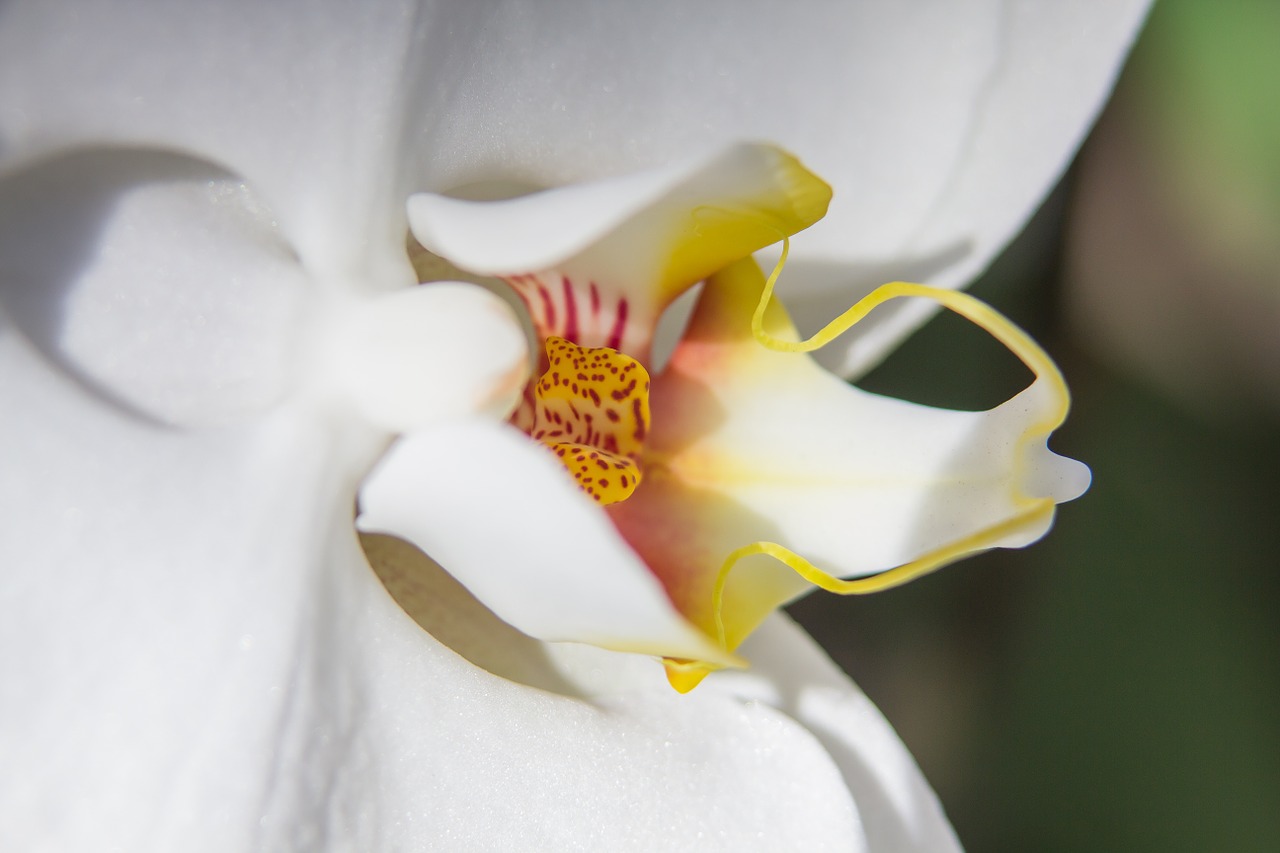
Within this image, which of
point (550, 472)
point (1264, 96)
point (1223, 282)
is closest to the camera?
point (550, 472)

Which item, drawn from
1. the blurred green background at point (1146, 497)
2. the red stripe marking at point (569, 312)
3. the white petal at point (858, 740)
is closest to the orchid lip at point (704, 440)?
the red stripe marking at point (569, 312)

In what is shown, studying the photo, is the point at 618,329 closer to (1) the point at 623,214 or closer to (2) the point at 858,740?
(1) the point at 623,214

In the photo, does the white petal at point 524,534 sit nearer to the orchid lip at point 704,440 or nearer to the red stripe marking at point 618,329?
the orchid lip at point 704,440

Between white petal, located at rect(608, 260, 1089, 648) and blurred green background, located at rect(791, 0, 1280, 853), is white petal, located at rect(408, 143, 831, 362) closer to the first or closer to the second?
white petal, located at rect(608, 260, 1089, 648)

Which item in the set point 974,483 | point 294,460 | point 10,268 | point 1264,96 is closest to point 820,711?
point 974,483

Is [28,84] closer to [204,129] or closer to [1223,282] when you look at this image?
[204,129]

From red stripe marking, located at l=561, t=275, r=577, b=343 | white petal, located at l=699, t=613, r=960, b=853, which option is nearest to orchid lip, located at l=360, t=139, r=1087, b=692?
red stripe marking, located at l=561, t=275, r=577, b=343

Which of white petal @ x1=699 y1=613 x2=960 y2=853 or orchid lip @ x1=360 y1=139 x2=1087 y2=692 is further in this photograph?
white petal @ x1=699 y1=613 x2=960 y2=853
